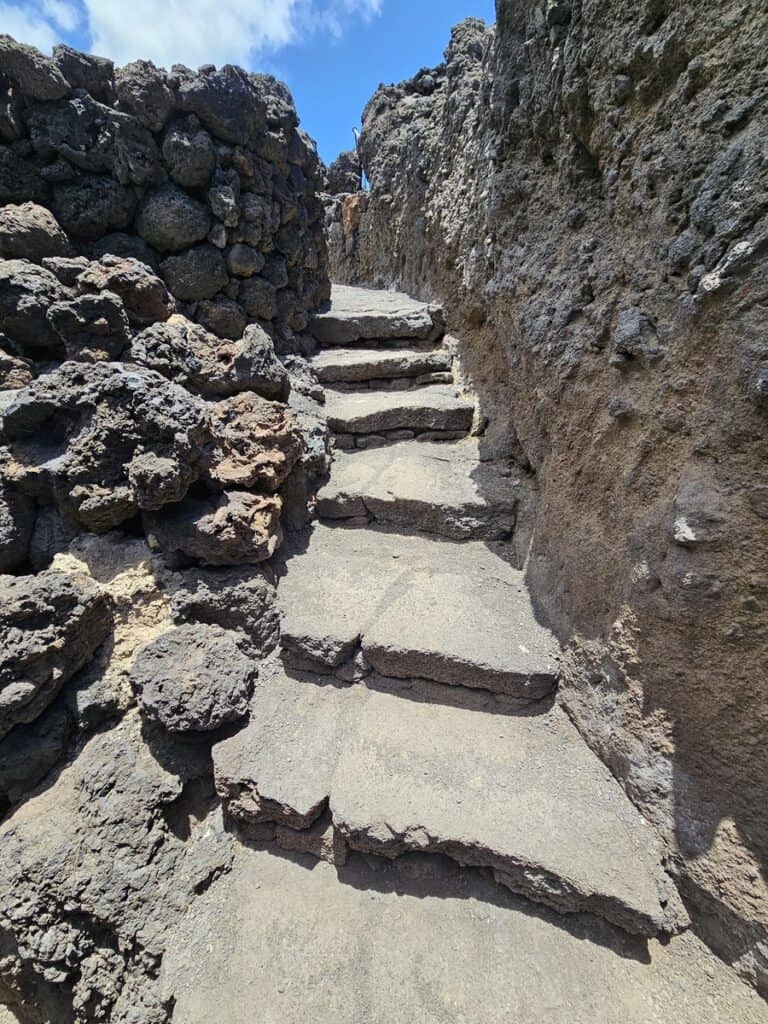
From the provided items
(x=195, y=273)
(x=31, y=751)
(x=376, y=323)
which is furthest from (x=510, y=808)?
(x=376, y=323)

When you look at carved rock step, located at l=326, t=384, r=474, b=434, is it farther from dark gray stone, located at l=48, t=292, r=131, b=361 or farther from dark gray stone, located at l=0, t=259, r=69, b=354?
dark gray stone, located at l=0, t=259, r=69, b=354

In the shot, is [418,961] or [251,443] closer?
[418,961]

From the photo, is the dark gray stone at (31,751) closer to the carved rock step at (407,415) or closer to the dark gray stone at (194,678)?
the dark gray stone at (194,678)

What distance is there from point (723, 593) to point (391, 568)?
5.67ft

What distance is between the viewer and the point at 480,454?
3348 millimetres

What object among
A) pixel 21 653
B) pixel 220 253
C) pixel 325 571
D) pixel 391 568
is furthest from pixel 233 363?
pixel 21 653

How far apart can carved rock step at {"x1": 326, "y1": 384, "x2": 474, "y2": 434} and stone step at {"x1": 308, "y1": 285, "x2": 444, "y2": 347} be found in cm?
110

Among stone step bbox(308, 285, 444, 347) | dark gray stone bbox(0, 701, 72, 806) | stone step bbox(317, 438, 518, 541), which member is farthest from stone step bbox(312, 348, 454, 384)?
dark gray stone bbox(0, 701, 72, 806)

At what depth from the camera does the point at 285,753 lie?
6.39ft

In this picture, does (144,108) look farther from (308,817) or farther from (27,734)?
(308,817)

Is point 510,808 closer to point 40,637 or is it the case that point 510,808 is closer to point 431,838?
point 431,838

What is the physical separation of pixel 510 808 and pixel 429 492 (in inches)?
75.7

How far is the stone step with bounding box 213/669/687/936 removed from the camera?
1501mm

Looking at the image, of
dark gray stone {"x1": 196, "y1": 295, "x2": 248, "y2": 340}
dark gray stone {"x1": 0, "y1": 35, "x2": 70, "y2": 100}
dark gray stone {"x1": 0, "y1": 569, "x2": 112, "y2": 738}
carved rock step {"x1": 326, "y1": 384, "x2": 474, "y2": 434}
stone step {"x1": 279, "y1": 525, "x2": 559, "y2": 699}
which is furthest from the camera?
carved rock step {"x1": 326, "y1": 384, "x2": 474, "y2": 434}
